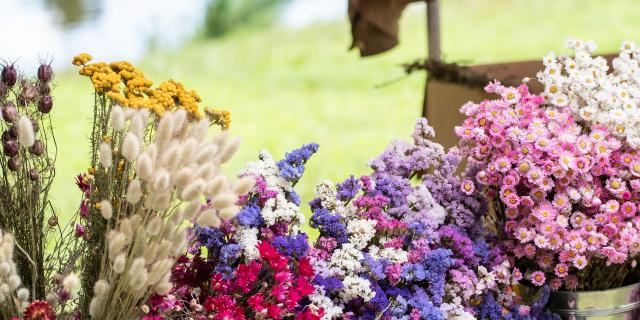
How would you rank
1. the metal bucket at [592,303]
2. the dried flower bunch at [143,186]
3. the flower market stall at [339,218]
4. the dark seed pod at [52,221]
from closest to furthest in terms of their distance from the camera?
the dried flower bunch at [143,186], the flower market stall at [339,218], the dark seed pod at [52,221], the metal bucket at [592,303]

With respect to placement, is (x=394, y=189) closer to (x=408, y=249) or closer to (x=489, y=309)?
(x=408, y=249)

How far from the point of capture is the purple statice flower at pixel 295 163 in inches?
63.8

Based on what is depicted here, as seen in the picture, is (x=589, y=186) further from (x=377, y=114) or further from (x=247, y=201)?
(x=377, y=114)

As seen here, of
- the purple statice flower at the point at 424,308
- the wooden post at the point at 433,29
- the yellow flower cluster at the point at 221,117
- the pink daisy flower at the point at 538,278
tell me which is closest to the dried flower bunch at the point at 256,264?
the yellow flower cluster at the point at 221,117

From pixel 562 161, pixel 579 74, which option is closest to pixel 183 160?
pixel 562 161

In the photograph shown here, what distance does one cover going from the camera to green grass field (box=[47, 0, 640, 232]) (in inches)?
230

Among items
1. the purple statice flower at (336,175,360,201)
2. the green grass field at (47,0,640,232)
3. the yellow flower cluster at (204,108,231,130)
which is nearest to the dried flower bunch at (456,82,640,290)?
the purple statice flower at (336,175,360,201)

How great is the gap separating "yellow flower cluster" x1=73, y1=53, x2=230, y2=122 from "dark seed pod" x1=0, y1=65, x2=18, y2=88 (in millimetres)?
96

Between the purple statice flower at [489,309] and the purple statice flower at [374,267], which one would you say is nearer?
the purple statice flower at [374,267]

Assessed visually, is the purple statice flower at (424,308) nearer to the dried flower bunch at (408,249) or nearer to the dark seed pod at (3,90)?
the dried flower bunch at (408,249)

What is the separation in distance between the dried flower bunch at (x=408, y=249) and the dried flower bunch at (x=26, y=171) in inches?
19.1

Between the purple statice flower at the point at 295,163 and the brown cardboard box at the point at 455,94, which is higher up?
the brown cardboard box at the point at 455,94

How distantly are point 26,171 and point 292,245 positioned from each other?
467mm

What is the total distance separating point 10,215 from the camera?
1.44 meters
